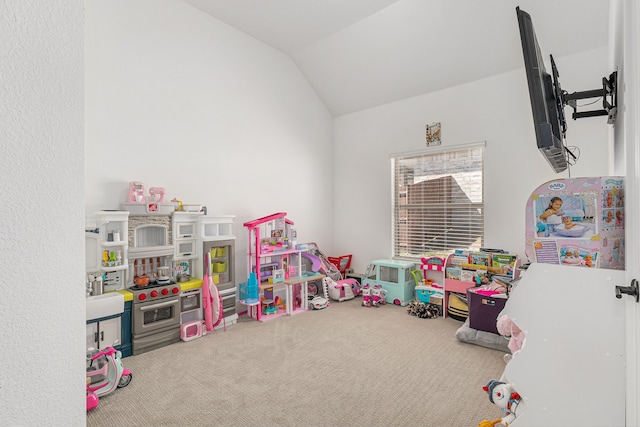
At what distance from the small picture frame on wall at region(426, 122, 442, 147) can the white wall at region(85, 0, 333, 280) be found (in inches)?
66.7

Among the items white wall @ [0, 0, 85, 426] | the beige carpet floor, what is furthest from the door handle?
white wall @ [0, 0, 85, 426]

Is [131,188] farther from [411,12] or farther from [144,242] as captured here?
[411,12]

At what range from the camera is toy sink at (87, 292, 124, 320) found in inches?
98.3

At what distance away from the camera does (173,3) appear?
3.38m

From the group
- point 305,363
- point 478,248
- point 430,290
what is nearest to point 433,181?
point 478,248

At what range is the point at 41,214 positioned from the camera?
0.65 metres

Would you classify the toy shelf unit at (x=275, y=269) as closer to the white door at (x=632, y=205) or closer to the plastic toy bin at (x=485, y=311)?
the plastic toy bin at (x=485, y=311)

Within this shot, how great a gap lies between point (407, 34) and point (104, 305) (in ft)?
13.4

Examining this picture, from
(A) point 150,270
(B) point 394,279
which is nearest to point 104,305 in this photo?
(A) point 150,270

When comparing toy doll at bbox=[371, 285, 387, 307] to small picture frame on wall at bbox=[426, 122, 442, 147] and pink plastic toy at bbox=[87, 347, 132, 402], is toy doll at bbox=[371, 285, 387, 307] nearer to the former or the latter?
small picture frame on wall at bbox=[426, 122, 442, 147]

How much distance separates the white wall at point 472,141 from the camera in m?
3.24

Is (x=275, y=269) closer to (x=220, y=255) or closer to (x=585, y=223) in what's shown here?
(x=220, y=255)

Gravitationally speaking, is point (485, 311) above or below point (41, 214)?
below

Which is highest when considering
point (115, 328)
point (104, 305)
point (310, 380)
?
point (104, 305)
